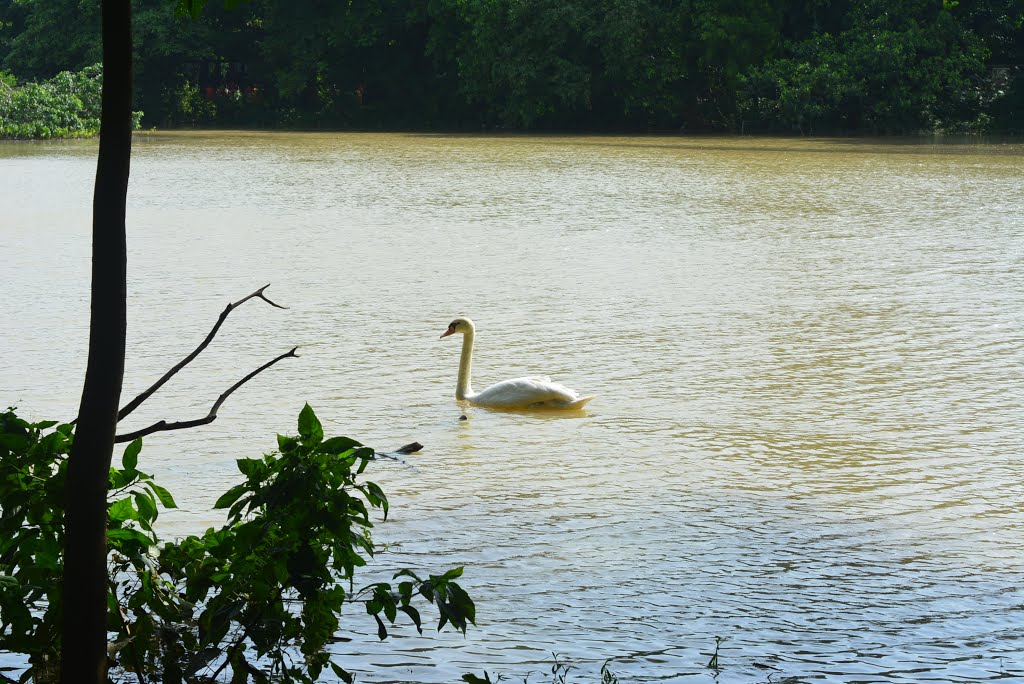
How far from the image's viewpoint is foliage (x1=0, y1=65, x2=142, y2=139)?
31.2 m

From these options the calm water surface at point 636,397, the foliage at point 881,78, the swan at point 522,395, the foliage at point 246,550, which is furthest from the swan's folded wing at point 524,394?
the foliage at point 881,78

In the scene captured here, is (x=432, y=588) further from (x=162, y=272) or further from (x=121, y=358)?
(x=162, y=272)

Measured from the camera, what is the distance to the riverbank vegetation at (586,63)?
107 feet

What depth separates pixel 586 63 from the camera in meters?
35.1

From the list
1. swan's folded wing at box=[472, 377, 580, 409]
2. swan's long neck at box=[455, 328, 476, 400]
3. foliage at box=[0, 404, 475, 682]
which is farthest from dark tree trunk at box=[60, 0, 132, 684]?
swan's long neck at box=[455, 328, 476, 400]

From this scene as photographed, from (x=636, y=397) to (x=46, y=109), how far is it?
88.7ft

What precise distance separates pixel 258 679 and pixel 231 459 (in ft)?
8.97

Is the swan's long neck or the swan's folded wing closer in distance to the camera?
the swan's folded wing

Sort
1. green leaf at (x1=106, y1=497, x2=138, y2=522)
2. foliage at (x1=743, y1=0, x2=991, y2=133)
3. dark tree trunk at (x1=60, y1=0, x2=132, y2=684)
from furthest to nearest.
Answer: foliage at (x1=743, y1=0, x2=991, y2=133), green leaf at (x1=106, y1=497, x2=138, y2=522), dark tree trunk at (x1=60, y1=0, x2=132, y2=684)

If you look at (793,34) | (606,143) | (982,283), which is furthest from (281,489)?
(793,34)

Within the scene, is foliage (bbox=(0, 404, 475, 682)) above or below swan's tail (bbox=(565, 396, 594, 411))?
above

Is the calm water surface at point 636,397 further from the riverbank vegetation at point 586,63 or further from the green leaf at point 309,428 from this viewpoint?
the riverbank vegetation at point 586,63

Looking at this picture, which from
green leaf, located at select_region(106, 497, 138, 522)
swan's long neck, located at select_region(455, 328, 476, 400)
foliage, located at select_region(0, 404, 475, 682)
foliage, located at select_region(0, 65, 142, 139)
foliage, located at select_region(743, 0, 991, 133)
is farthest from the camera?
foliage, located at select_region(743, 0, 991, 133)

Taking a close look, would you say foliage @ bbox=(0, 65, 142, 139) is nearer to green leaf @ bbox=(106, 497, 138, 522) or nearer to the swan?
the swan
